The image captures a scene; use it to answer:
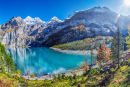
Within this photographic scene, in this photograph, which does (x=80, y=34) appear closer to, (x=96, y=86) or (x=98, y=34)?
(x=98, y=34)

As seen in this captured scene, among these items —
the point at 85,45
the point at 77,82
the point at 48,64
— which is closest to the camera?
the point at 77,82

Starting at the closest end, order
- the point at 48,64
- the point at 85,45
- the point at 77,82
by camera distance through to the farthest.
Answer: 1. the point at 77,82
2. the point at 48,64
3. the point at 85,45

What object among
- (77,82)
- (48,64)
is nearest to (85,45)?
(48,64)

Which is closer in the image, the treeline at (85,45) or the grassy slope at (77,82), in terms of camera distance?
the grassy slope at (77,82)

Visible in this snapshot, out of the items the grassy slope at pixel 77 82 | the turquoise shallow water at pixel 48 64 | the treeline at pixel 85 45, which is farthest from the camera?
the treeline at pixel 85 45

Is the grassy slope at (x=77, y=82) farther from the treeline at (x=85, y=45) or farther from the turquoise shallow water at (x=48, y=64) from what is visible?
the treeline at (x=85, y=45)

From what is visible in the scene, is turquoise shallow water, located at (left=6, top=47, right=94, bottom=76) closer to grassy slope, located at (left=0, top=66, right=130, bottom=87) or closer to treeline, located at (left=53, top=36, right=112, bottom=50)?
grassy slope, located at (left=0, top=66, right=130, bottom=87)

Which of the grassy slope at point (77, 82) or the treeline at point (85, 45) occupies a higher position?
the treeline at point (85, 45)

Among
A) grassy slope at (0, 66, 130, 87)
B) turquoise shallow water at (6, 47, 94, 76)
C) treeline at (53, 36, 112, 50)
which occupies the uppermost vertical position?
treeline at (53, 36, 112, 50)

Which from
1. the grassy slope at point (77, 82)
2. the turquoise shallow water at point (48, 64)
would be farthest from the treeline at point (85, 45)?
the grassy slope at point (77, 82)

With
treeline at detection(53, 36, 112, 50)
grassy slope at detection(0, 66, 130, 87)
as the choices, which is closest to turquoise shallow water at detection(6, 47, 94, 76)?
grassy slope at detection(0, 66, 130, 87)

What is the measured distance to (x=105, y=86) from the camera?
53.7 ft

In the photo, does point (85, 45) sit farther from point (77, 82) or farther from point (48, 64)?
point (77, 82)

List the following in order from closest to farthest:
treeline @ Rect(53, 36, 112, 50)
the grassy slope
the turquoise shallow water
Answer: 1. the grassy slope
2. the turquoise shallow water
3. treeline @ Rect(53, 36, 112, 50)
